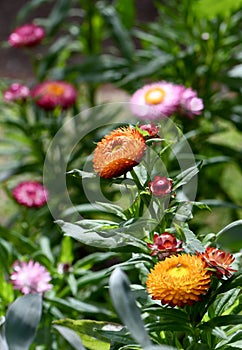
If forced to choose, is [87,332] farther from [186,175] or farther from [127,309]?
[127,309]

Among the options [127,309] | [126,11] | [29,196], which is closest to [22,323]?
[127,309]

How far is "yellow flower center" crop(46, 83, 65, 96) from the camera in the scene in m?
1.89

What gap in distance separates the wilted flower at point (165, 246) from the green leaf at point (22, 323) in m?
0.15

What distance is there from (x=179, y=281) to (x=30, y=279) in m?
0.52

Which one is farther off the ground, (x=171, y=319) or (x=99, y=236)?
(x=99, y=236)

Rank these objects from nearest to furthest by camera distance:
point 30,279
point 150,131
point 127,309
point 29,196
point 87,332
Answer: point 127,309 < point 150,131 < point 87,332 < point 30,279 < point 29,196

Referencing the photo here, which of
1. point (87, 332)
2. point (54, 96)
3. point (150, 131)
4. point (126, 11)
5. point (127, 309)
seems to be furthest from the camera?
point (126, 11)

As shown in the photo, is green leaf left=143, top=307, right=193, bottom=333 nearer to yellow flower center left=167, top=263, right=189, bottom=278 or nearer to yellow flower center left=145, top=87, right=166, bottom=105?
yellow flower center left=167, top=263, right=189, bottom=278

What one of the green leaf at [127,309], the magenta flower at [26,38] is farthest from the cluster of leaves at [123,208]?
the magenta flower at [26,38]

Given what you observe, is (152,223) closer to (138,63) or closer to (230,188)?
(138,63)

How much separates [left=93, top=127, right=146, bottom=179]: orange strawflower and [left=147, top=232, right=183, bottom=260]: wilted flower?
0.09 m

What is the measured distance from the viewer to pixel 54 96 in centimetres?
188

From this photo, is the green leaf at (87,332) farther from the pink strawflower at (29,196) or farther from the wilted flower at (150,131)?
the pink strawflower at (29,196)

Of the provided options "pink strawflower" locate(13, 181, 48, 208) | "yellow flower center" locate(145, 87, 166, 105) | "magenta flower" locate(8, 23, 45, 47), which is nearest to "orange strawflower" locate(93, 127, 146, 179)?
"yellow flower center" locate(145, 87, 166, 105)
